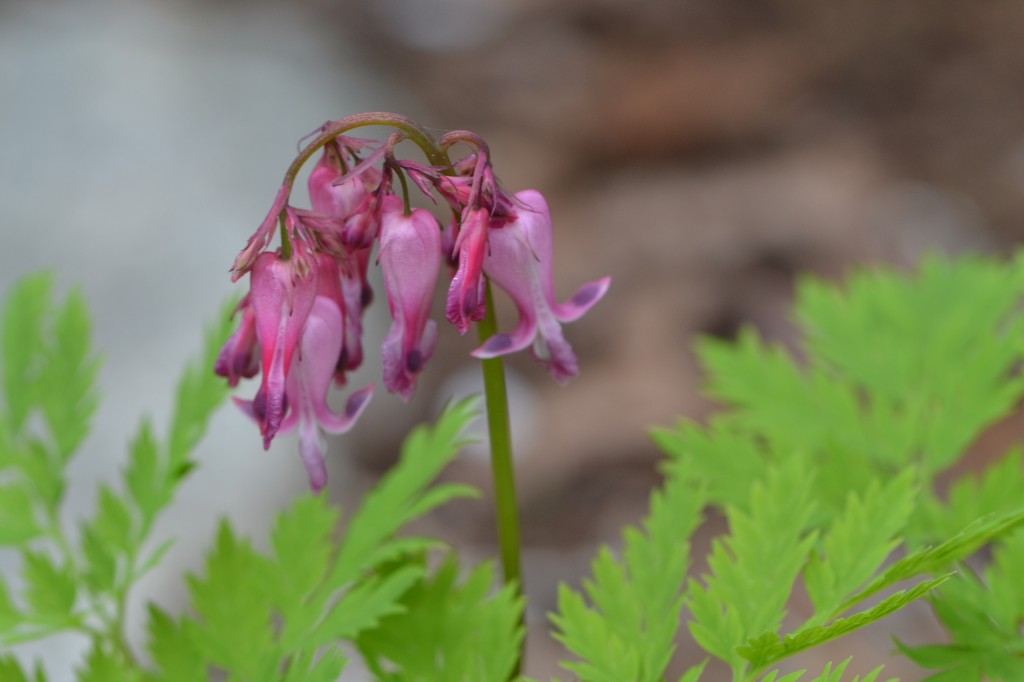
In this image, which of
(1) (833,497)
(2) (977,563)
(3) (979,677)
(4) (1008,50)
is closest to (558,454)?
(2) (977,563)

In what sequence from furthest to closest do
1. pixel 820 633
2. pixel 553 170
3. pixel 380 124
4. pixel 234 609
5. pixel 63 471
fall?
pixel 553 170
pixel 63 471
pixel 234 609
pixel 380 124
pixel 820 633

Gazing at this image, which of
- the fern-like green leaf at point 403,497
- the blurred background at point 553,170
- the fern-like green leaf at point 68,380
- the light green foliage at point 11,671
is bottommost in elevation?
the light green foliage at point 11,671

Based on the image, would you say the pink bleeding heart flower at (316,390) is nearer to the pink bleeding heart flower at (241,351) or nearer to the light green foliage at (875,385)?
the pink bleeding heart flower at (241,351)

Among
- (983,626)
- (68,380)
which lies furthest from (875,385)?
(68,380)

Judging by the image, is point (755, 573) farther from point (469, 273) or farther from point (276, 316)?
point (276, 316)

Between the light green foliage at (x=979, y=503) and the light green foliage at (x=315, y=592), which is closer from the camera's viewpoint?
the light green foliage at (x=315, y=592)

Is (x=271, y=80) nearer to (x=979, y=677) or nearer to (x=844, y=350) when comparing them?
(x=844, y=350)

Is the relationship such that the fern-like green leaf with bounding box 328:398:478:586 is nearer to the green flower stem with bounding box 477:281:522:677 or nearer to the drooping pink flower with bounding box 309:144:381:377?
the green flower stem with bounding box 477:281:522:677

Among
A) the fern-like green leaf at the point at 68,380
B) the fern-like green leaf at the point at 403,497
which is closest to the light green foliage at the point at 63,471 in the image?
the fern-like green leaf at the point at 68,380
